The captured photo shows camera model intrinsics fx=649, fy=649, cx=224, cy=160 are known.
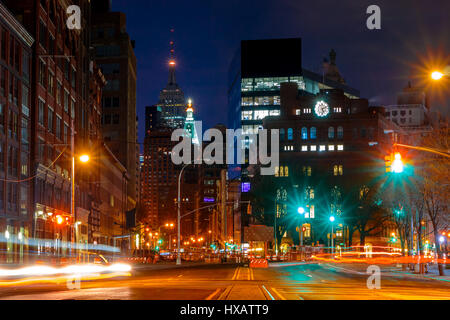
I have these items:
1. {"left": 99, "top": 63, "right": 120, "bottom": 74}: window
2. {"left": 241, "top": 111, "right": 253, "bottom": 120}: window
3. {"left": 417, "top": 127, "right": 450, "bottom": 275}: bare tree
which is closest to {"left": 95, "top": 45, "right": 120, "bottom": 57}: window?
{"left": 99, "top": 63, "right": 120, "bottom": 74}: window

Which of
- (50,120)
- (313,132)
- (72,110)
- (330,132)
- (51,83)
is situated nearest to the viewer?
(50,120)

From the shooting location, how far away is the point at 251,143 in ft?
643

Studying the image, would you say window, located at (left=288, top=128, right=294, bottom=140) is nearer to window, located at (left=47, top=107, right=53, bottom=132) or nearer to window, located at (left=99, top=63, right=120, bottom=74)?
window, located at (left=99, top=63, right=120, bottom=74)

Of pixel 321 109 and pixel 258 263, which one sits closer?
pixel 258 263

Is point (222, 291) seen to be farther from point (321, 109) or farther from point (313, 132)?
point (321, 109)

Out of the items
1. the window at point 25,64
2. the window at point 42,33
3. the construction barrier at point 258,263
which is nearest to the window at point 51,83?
the window at point 42,33

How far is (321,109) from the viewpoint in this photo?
157 metres

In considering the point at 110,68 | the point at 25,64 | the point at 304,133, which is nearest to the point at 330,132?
the point at 304,133

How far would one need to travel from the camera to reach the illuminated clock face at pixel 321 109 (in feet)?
514

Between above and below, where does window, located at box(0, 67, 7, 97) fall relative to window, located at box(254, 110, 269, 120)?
below

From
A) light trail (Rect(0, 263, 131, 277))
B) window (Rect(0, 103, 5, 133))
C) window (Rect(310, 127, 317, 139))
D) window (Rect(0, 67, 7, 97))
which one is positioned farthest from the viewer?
window (Rect(310, 127, 317, 139))

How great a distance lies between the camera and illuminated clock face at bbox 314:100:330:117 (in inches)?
6166

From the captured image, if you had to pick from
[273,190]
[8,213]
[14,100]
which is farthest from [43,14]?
[273,190]
